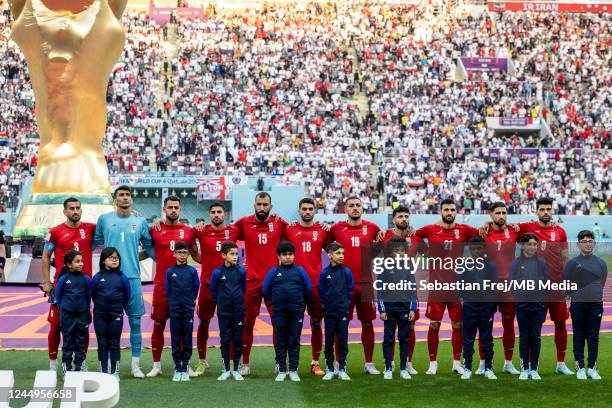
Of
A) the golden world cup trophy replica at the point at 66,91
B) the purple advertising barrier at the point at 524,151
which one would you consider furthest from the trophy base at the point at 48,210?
the purple advertising barrier at the point at 524,151

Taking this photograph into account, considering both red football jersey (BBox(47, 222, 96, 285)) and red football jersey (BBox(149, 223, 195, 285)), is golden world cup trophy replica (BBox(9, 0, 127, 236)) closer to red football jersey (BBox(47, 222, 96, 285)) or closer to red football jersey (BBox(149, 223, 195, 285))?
red football jersey (BBox(47, 222, 96, 285))

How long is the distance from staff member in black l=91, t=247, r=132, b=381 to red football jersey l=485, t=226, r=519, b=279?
11.7 ft

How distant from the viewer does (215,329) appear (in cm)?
1232

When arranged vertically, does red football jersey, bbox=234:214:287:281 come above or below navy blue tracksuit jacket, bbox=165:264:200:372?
above

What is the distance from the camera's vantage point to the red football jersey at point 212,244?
30.4ft

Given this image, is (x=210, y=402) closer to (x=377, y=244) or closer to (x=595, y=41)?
(x=377, y=244)

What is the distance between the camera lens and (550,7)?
4834cm

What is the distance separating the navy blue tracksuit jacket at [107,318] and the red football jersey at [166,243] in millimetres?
719

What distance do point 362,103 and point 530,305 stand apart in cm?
3027

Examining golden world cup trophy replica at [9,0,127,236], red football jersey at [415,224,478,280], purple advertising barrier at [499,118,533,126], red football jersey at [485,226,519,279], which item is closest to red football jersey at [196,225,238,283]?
red football jersey at [415,224,478,280]

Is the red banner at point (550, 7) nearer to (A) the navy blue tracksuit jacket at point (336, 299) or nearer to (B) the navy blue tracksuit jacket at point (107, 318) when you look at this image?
(A) the navy blue tracksuit jacket at point (336, 299)

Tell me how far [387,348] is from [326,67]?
3254 cm

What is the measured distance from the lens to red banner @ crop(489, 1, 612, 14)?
157ft

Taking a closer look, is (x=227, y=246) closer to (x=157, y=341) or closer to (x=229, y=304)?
(x=229, y=304)
